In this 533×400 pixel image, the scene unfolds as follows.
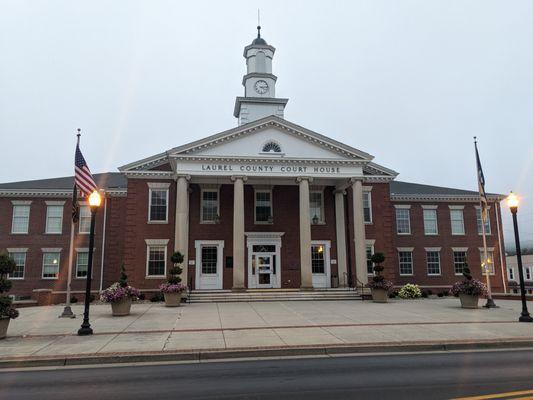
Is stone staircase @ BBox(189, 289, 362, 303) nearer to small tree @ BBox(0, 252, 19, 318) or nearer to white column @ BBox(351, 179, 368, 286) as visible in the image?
white column @ BBox(351, 179, 368, 286)

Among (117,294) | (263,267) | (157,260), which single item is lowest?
(117,294)

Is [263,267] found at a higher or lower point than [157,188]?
lower

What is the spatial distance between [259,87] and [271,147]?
13.3m

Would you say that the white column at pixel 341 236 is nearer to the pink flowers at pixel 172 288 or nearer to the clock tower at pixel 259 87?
the clock tower at pixel 259 87

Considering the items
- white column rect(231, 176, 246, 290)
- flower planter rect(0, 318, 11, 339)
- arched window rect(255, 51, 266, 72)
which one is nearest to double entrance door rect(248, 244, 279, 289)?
white column rect(231, 176, 246, 290)

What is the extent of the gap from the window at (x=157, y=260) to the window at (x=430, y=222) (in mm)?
22621

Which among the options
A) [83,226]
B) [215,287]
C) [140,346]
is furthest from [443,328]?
[83,226]

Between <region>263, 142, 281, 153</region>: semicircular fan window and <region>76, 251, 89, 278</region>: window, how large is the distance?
1728 cm

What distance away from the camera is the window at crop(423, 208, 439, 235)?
39344mm

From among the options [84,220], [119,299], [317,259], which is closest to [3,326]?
[119,299]

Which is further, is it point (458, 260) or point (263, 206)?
point (458, 260)

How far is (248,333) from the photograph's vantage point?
14.2 m

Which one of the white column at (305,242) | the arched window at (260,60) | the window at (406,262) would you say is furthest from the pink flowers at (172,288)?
the arched window at (260,60)

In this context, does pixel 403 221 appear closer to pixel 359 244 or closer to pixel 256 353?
pixel 359 244
